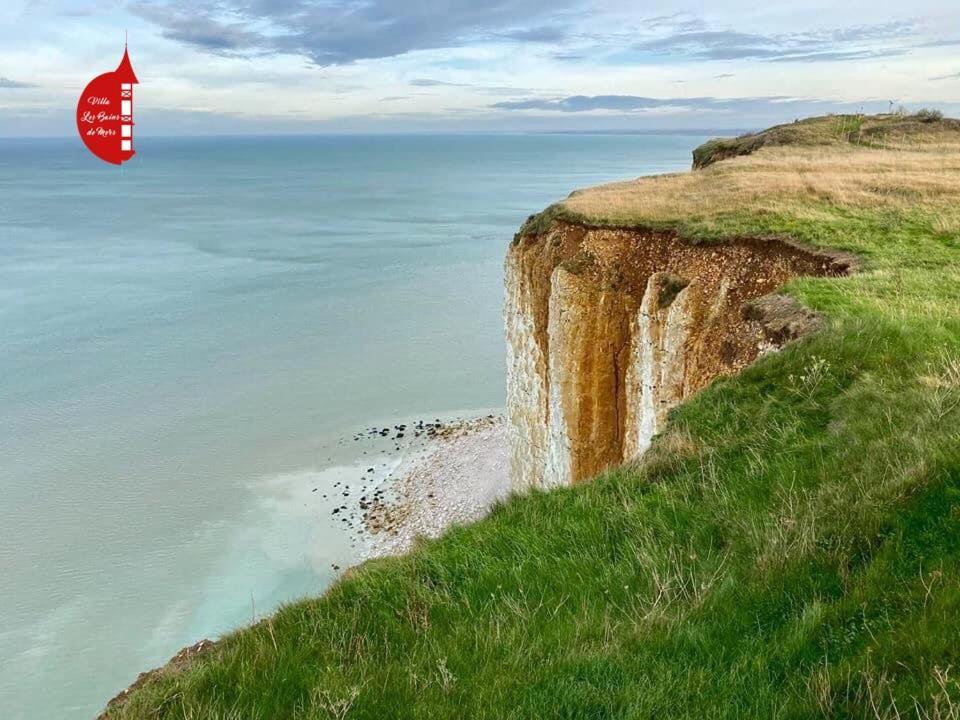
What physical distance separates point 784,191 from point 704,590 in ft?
67.4

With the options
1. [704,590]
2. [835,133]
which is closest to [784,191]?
[704,590]

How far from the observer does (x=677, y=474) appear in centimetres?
882

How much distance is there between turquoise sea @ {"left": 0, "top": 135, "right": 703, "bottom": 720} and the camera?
1058 inches

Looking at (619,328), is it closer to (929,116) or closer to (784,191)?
(784,191)

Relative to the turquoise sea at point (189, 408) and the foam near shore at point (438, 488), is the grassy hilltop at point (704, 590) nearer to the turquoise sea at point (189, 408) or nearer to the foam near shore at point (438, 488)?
the turquoise sea at point (189, 408)

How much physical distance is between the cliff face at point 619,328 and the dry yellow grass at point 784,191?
54.6 inches

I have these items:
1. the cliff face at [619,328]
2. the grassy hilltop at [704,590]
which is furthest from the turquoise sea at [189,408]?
the cliff face at [619,328]

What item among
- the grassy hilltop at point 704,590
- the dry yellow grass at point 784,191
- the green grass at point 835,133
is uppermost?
the green grass at point 835,133

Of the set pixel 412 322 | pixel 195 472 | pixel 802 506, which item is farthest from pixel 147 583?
pixel 412 322

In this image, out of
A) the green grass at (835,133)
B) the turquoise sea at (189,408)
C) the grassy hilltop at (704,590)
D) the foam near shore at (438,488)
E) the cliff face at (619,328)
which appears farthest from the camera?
the green grass at (835,133)

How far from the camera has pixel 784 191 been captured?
23.4 metres

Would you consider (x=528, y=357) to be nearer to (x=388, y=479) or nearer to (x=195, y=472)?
(x=388, y=479)

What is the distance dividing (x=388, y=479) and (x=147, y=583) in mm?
11890

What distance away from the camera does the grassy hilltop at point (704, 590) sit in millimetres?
4711
